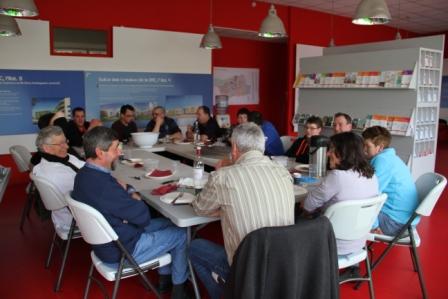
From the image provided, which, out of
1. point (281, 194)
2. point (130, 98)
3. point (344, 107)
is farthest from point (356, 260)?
point (130, 98)

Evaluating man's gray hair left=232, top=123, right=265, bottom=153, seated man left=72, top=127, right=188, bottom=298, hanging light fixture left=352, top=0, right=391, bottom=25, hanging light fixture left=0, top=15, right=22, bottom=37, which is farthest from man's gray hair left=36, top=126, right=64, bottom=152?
hanging light fixture left=352, top=0, right=391, bottom=25

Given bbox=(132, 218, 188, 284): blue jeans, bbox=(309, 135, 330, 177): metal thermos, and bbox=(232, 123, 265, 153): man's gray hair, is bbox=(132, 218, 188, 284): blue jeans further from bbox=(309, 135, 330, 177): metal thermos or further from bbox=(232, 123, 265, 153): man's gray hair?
bbox=(309, 135, 330, 177): metal thermos

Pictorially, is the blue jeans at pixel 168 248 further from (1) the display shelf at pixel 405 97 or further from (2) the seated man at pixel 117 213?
(1) the display shelf at pixel 405 97

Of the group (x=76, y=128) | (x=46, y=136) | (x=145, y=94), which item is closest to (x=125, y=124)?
(x=76, y=128)

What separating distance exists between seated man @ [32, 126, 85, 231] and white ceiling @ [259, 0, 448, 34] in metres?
6.03

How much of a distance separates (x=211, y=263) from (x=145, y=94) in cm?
488

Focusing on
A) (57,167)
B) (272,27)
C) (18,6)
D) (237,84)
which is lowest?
(57,167)

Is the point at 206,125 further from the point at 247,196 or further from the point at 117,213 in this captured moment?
the point at 247,196

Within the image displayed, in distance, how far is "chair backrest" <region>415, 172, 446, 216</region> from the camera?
2.49 m

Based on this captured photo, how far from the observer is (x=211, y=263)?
2.20 meters

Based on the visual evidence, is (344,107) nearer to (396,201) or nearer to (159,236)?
(396,201)

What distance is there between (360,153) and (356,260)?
619mm

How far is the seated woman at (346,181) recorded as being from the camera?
90.4 inches

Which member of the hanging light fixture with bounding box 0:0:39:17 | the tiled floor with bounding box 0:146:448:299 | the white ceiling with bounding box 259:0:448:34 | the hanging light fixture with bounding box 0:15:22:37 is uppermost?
the white ceiling with bounding box 259:0:448:34
